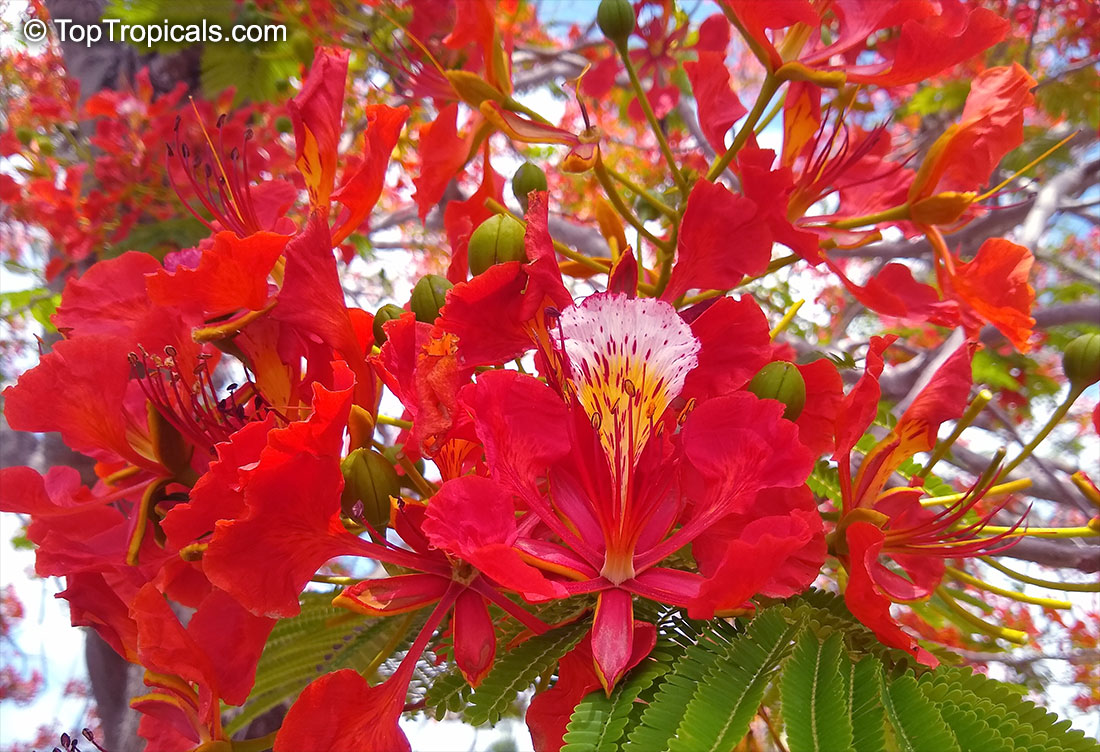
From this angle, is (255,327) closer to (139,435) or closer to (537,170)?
(139,435)

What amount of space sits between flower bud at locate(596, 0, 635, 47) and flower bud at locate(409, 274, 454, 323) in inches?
21.6

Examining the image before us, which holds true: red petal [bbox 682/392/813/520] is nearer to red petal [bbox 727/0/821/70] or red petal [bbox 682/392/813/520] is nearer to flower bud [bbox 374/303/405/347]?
flower bud [bbox 374/303/405/347]

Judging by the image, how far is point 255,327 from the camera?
2.92 ft

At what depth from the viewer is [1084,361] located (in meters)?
1.01

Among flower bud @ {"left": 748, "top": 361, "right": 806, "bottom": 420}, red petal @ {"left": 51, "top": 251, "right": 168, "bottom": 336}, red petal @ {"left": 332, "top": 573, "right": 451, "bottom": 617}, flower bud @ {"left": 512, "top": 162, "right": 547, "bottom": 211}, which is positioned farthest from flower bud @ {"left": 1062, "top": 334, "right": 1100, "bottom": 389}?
red petal @ {"left": 51, "top": 251, "right": 168, "bottom": 336}

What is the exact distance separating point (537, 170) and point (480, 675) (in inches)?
25.7

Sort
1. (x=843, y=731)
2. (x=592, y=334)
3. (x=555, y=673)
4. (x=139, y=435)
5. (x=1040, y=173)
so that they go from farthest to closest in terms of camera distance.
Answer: (x=1040, y=173) → (x=139, y=435) → (x=555, y=673) → (x=592, y=334) → (x=843, y=731)

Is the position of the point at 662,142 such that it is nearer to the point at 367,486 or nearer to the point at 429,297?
the point at 429,297

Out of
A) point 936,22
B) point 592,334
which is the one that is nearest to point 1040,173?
point 936,22

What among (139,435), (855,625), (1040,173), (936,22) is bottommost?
(855,625)

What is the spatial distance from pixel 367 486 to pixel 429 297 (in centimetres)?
23

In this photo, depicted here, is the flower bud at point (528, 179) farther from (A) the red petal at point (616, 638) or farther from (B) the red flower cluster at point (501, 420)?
(A) the red petal at point (616, 638)

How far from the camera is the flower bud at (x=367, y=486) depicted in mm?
728

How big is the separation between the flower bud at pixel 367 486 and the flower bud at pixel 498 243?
0.24 meters
